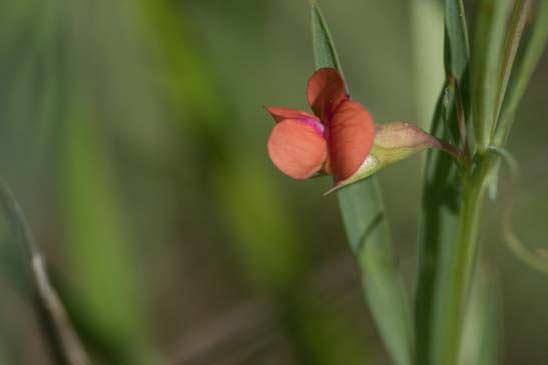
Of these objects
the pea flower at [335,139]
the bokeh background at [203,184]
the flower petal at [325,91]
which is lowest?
the bokeh background at [203,184]

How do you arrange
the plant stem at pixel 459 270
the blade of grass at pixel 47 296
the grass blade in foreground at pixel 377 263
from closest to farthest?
the plant stem at pixel 459 270 → the grass blade in foreground at pixel 377 263 → the blade of grass at pixel 47 296

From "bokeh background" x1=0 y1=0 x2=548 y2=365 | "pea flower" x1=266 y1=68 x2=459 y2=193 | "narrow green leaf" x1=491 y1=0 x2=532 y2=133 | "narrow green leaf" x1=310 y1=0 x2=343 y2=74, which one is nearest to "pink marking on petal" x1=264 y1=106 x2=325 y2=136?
"pea flower" x1=266 y1=68 x2=459 y2=193

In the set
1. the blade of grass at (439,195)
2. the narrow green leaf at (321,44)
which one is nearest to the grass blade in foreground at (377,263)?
the blade of grass at (439,195)

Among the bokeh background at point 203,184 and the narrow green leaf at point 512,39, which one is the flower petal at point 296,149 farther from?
the bokeh background at point 203,184

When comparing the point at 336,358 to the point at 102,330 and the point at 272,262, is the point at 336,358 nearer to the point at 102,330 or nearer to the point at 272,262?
the point at 272,262

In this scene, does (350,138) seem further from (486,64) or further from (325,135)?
(486,64)

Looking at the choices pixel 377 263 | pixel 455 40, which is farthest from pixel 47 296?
pixel 455 40

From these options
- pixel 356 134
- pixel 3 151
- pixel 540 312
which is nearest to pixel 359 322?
pixel 540 312

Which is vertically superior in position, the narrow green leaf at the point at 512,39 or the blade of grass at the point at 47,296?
the narrow green leaf at the point at 512,39
